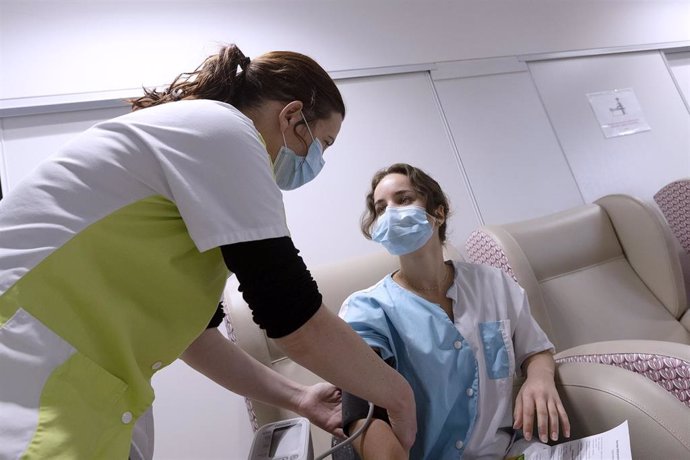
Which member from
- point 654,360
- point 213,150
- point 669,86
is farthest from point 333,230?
point 669,86

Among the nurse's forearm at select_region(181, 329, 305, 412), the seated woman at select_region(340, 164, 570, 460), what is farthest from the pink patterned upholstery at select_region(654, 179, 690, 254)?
the nurse's forearm at select_region(181, 329, 305, 412)

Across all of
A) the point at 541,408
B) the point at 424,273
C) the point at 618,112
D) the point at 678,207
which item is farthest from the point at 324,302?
the point at 618,112

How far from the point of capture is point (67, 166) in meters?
0.63

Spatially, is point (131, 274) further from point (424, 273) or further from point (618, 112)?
point (618, 112)

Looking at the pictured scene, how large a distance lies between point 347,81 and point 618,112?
1.84 metres

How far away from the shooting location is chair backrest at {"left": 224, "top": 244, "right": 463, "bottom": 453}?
1.36 m

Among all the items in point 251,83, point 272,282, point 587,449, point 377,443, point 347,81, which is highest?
point 347,81

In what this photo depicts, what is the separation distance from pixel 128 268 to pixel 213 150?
199 millimetres

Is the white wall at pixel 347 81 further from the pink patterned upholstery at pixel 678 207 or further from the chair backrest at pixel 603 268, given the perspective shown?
the pink patterned upholstery at pixel 678 207

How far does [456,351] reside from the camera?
1.20 metres

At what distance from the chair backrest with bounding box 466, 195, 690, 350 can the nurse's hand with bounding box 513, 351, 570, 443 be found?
789 millimetres

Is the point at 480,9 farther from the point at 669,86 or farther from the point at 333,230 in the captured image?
the point at 333,230

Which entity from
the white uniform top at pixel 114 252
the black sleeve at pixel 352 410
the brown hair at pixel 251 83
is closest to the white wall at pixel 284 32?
the brown hair at pixel 251 83

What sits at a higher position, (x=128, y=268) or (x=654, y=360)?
(x=128, y=268)
